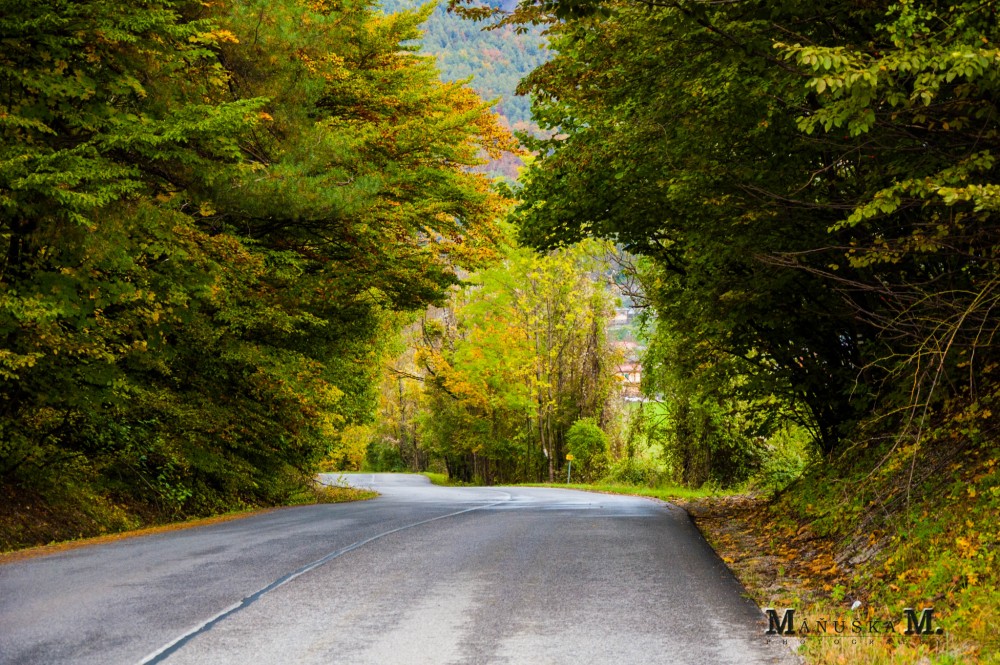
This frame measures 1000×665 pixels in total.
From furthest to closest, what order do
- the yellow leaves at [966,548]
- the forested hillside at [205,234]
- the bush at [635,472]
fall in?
the bush at [635,472] < the forested hillside at [205,234] < the yellow leaves at [966,548]

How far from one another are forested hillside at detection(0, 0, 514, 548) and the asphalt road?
136 inches

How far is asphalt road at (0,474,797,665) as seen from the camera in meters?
6.07

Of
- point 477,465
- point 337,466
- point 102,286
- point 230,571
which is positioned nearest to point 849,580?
point 230,571

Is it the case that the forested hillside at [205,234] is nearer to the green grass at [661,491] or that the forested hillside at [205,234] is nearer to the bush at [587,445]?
the green grass at [661,491]

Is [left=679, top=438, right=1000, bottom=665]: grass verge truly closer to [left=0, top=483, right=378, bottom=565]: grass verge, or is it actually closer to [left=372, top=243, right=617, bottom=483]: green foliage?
[left=0, top=483, right=378, bottom=565]: grass verge

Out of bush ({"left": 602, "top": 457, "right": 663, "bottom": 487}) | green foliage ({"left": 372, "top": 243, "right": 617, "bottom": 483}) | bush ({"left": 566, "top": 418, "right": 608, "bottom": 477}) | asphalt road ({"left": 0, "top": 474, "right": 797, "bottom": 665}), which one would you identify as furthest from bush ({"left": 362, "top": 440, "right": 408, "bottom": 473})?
asphalt road ({"left": 0, "top": 474, "right": 797, "bottom": 665})

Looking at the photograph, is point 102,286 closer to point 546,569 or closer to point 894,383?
point 546,569

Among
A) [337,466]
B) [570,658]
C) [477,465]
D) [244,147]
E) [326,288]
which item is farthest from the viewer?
[337,466]

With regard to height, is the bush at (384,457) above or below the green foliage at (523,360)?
below

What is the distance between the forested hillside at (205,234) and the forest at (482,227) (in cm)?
7

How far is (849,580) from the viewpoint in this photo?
8680 mm

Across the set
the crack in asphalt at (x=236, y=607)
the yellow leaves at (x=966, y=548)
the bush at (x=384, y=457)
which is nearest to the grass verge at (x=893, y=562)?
the yellow leaves at (x=966, y=548)

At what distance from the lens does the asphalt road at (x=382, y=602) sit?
607cm

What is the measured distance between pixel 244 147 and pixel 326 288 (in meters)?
3.60
